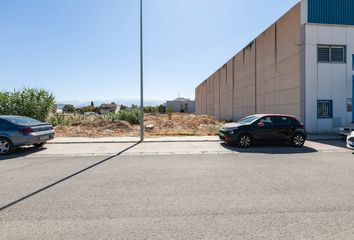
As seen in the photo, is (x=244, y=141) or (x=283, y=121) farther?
(x=283, y=121)

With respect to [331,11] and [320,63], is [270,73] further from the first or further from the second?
[331,11]

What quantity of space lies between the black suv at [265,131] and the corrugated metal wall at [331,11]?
871cm

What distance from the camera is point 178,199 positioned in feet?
14.6

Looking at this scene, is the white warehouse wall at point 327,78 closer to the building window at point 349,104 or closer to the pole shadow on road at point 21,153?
the building window at point 349,104

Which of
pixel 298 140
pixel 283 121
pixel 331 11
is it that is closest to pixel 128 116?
pixel 283 121

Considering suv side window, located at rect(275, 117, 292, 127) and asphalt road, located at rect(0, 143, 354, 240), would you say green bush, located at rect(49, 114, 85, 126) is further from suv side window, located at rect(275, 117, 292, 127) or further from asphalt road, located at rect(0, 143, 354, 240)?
suv side window, located at rect(275, 117, 292, 127)

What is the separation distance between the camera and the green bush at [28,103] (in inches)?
721

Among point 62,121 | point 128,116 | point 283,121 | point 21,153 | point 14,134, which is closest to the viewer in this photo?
point 14,134

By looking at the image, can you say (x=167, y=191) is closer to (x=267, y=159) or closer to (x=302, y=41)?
(x=267, y=159)

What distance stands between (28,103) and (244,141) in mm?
16593

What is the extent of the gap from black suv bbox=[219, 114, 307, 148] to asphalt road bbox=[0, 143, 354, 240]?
104 inches

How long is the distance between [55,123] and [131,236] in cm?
1989

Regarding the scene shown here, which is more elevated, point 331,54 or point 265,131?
point 331,54

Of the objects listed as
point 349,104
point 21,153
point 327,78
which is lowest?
point 21,153
